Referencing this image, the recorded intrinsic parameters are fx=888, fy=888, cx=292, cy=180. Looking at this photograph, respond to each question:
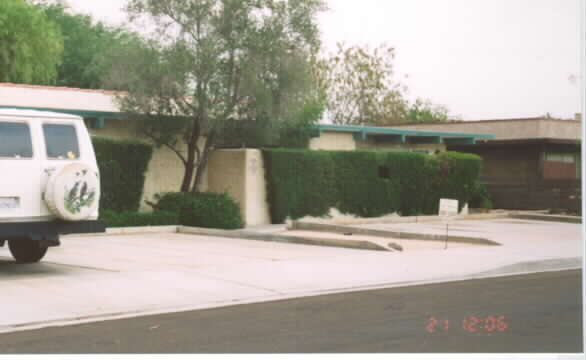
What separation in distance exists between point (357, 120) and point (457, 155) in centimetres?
2513

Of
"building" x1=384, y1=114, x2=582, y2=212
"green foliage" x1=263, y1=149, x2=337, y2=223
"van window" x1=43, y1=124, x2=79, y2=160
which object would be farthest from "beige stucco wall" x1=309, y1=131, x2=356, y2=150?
"van window" x1=43, y1=124, x2=79, y2=160

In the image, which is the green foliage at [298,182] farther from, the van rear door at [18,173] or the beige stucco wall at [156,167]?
the van rear door at [18,173]

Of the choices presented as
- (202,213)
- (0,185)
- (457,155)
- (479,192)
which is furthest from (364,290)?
(479,192)

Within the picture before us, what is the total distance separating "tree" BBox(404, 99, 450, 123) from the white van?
52.3m

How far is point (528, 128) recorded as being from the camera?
34.9 meters

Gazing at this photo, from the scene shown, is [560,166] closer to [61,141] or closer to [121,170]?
[121,170]

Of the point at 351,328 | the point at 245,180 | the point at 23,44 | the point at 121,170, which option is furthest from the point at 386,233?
the point at 23,44

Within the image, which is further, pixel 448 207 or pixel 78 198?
pixel 448 207

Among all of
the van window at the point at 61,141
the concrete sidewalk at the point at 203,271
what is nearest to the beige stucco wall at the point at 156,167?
the concrete sidewalk at the point at 203,271

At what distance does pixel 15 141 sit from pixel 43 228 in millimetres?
1287

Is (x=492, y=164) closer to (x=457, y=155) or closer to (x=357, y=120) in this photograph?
(x=457, y=155)

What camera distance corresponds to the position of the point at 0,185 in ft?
39.9

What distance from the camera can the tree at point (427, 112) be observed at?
65875mm

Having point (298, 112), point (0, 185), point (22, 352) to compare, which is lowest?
point (22, 352)
